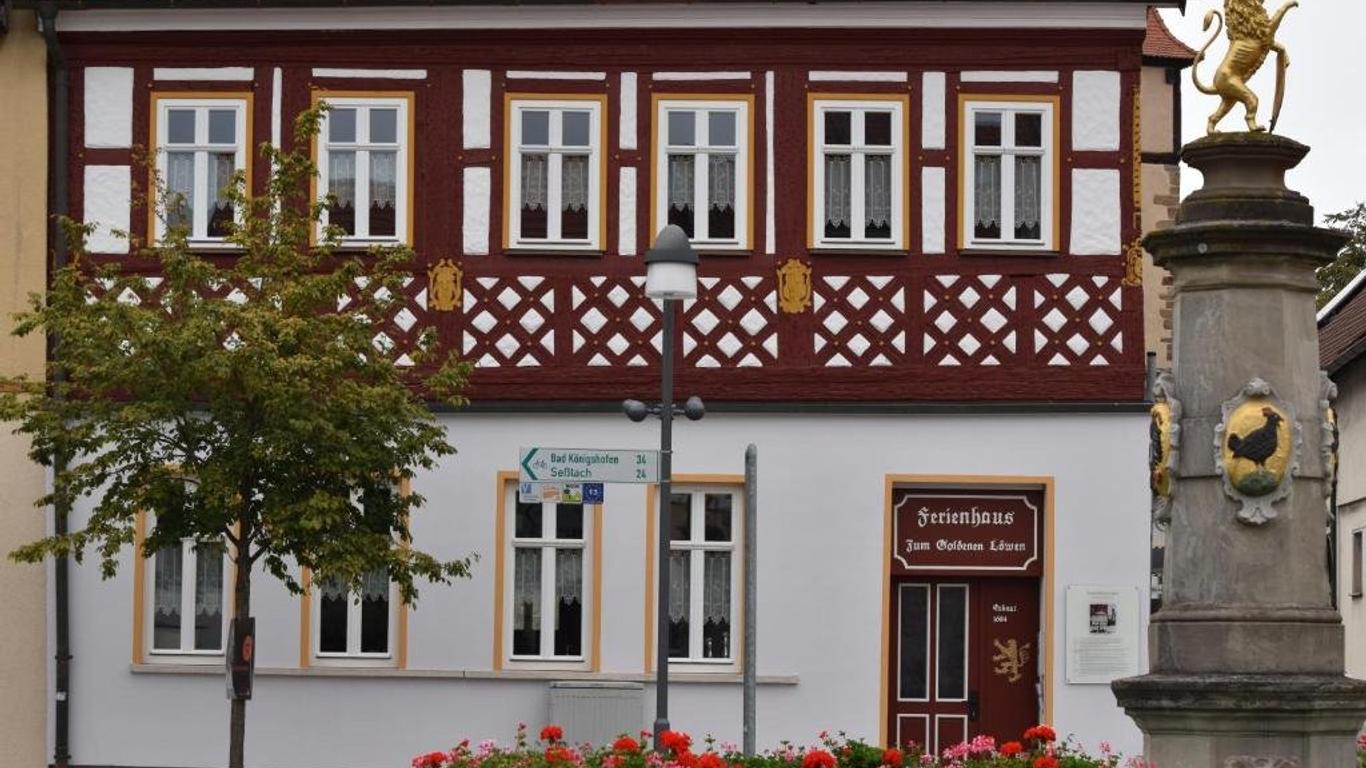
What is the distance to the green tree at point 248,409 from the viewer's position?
23078 millimetres

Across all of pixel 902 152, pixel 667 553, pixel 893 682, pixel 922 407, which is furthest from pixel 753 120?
pixel 667 553

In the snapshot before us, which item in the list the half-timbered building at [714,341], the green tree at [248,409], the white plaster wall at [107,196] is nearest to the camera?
the green tree at [248,409]

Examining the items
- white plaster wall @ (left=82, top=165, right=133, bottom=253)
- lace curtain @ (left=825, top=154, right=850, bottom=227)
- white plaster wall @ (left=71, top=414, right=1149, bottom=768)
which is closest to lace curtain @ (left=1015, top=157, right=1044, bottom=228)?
lace curtain @ (left=825, top=154, right=850, bottom=227)

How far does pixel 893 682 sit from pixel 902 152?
4.71 meters

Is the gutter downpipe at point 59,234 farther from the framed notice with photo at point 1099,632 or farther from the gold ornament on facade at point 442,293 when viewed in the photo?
the framed notice with photo at point 1099,632

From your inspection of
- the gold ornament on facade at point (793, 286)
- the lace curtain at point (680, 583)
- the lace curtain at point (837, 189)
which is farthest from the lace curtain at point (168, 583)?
the lace curtain at point (837, 189)

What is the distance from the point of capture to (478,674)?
26.3 meters

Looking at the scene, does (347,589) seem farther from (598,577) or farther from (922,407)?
(922,407)

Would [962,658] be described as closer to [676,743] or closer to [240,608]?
[240,608]

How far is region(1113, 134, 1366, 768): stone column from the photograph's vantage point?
17.5 metres

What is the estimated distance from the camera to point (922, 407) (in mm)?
26312

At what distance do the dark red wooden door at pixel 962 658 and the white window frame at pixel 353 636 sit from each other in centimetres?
443

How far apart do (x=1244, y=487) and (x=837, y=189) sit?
30.9ft

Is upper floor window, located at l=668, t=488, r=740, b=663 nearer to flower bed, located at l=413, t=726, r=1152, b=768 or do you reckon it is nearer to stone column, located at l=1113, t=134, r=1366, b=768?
flower bed, located at l=413, t=726, r=1152, b=768
